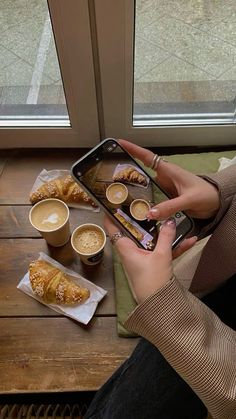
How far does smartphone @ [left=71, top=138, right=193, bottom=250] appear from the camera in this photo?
2.28 ft

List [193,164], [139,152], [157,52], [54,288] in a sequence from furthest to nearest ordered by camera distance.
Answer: [193,164]
[157,52]
[54,288]
[139,152]

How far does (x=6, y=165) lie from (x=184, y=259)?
0.62 meters

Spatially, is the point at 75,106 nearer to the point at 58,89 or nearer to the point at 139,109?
the point at 58,89

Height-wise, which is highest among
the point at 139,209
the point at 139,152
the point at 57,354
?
the point at 139,152

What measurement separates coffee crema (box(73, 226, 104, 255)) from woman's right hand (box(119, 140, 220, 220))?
225 millimetres

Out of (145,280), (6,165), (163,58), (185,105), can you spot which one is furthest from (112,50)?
(145,280)

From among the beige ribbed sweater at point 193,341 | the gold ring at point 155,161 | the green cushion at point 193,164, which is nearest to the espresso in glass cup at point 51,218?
the green cushion at point 193,164

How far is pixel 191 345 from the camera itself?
501 mm

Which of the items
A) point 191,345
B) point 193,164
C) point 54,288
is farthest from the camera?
point 193,164

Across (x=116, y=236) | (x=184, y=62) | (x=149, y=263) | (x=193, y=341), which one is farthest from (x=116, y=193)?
(x=184, y=62)

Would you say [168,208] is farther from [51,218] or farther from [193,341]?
[51,218]

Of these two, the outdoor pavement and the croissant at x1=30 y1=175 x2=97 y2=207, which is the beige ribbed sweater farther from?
the outdoor pavement

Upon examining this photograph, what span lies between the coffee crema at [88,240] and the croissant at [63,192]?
0.44 feet

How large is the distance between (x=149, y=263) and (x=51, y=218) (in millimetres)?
383
